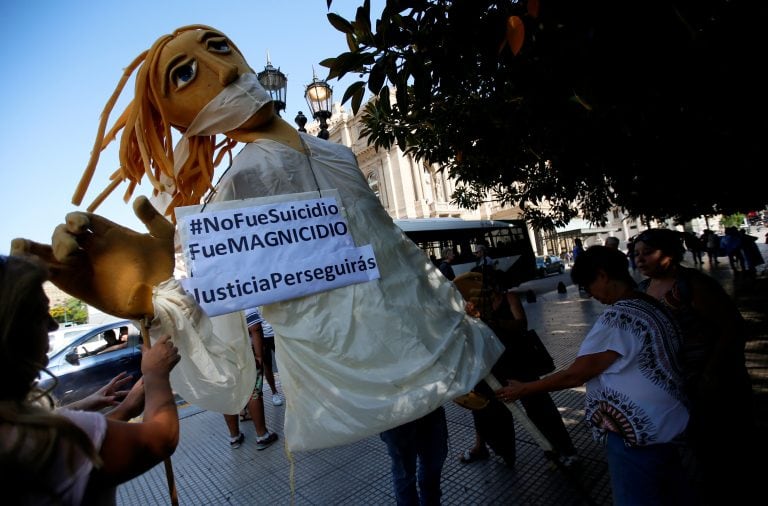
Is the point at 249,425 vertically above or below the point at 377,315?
below

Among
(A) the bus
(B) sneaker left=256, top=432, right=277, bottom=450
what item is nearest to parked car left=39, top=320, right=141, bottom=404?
(B) sneaker left=256, top=432, right=277, bottom=450

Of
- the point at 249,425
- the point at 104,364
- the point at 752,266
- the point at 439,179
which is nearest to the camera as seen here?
the point at 249,425

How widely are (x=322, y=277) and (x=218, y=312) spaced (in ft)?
1.39

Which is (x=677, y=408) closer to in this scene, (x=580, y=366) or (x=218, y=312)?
(x=580, y=366)

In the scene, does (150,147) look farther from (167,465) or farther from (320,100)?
(320,100)

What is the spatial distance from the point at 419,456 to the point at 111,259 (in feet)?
5.15

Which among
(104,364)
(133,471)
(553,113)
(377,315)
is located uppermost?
(553,113)

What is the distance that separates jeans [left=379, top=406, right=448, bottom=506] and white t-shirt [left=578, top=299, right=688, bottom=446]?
71 centimetres

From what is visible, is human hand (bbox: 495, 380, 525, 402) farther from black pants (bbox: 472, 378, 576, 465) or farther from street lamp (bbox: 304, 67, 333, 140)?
street lamp (bbox: 304, 67, 333, 140)

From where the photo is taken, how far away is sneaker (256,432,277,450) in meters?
3.75

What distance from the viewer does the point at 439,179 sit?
32969 millimetres

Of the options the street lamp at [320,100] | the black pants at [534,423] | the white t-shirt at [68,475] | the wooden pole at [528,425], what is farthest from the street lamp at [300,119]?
the white t-shirt at [68,475]

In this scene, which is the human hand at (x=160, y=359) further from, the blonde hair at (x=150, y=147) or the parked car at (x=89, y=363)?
the parked car at (x=89, y=363)

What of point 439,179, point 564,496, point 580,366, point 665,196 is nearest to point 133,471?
point 580,366
